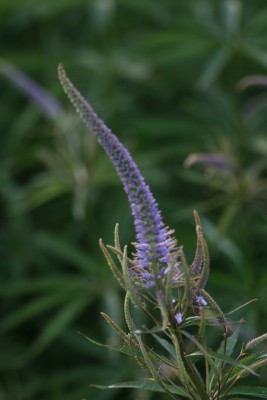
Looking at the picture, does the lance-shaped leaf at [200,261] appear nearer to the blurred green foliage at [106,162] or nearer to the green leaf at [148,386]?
the green leaf at [148,386]

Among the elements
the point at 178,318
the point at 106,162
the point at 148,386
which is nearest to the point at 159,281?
the point at 178,318

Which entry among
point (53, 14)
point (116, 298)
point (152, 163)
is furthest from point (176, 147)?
point (53, 14)

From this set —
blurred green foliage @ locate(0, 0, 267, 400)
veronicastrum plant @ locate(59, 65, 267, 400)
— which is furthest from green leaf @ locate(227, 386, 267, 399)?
blurred green foliage @ locate(0, 0, 267, 400)

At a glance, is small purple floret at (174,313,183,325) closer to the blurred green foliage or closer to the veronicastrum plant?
the veronicastrum plant

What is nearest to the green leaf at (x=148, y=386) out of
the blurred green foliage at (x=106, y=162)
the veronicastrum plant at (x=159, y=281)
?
the veronicastrum plant at (x=159, y=281)

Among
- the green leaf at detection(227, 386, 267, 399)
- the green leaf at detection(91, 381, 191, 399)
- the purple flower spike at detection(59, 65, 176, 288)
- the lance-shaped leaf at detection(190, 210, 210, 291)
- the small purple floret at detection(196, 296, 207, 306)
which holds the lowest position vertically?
the green leaf at detection(227, 386, 267, 399)

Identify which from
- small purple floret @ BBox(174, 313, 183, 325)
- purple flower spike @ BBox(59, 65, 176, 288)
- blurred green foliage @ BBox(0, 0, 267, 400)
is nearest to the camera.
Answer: purple flower spike @ BBox(59, 65, 176, 288)
